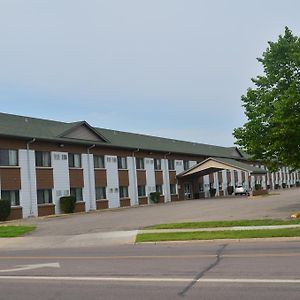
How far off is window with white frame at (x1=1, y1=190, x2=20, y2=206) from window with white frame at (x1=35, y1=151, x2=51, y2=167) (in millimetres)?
3131

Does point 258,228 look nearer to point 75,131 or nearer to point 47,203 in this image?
point 47,203

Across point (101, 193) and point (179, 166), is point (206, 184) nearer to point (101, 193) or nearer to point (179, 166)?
point (179, 166)

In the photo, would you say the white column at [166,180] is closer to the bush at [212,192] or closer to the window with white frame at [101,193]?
the window with white frame at [101,193]

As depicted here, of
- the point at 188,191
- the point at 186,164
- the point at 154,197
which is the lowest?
the point at 154,197

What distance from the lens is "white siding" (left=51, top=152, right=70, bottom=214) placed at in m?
38.8

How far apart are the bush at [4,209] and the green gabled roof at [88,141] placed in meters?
4.63

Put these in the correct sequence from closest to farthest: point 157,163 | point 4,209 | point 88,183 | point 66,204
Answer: point 4,209 < point 66,204 < point 88,183 < point 157,163

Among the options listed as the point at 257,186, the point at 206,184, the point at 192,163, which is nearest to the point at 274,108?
the point at 192,163

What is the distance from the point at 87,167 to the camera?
141 feet

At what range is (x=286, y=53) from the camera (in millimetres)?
26984

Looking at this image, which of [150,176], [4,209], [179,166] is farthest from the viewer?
[179,166]

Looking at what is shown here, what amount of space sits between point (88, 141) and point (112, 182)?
474 cm

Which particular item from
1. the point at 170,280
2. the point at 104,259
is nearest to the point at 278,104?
the point at 104,259

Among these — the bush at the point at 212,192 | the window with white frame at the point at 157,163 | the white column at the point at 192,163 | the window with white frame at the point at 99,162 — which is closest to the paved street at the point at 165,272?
the window with white frame at the point at 99,162
